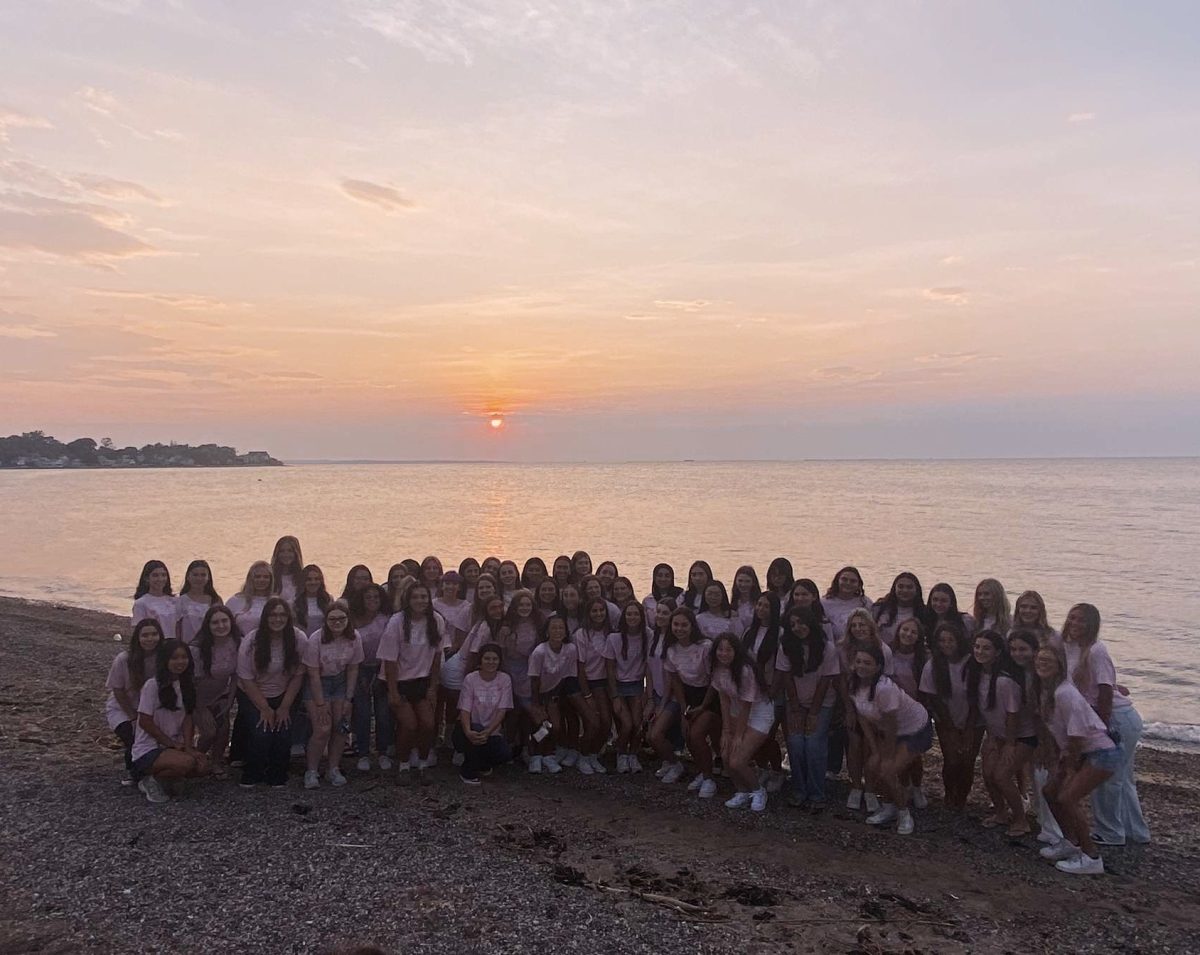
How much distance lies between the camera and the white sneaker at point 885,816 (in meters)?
6.93

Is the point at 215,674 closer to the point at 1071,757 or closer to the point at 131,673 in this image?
the point at 131,673

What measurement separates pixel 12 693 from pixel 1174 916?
12.2m

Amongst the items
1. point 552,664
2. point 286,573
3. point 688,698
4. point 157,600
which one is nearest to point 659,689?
point 688,698

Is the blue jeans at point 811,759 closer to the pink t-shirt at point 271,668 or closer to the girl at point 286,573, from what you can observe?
the pink t-shirt at point 271,668

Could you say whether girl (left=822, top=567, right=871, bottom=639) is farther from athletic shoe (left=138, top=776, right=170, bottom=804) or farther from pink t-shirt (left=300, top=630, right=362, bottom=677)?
athletic shoe (left=138, top=776, right=170, bottom=804)

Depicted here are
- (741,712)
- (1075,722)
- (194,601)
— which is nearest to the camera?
(1075,722)

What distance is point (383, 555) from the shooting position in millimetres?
32219

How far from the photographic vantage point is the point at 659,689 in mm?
8023

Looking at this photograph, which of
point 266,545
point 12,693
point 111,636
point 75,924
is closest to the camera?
point 75,924

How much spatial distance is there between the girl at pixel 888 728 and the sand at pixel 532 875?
11.9 inches

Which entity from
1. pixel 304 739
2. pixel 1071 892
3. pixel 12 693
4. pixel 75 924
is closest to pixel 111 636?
pixel 12 693

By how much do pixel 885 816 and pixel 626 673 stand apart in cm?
253

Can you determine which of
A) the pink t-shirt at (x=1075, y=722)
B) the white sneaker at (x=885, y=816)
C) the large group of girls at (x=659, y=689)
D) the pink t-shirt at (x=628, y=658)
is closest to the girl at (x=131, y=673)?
the large group of girls at (x=659, y=689)

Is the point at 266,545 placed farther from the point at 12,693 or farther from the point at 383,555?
the point at 12,693
